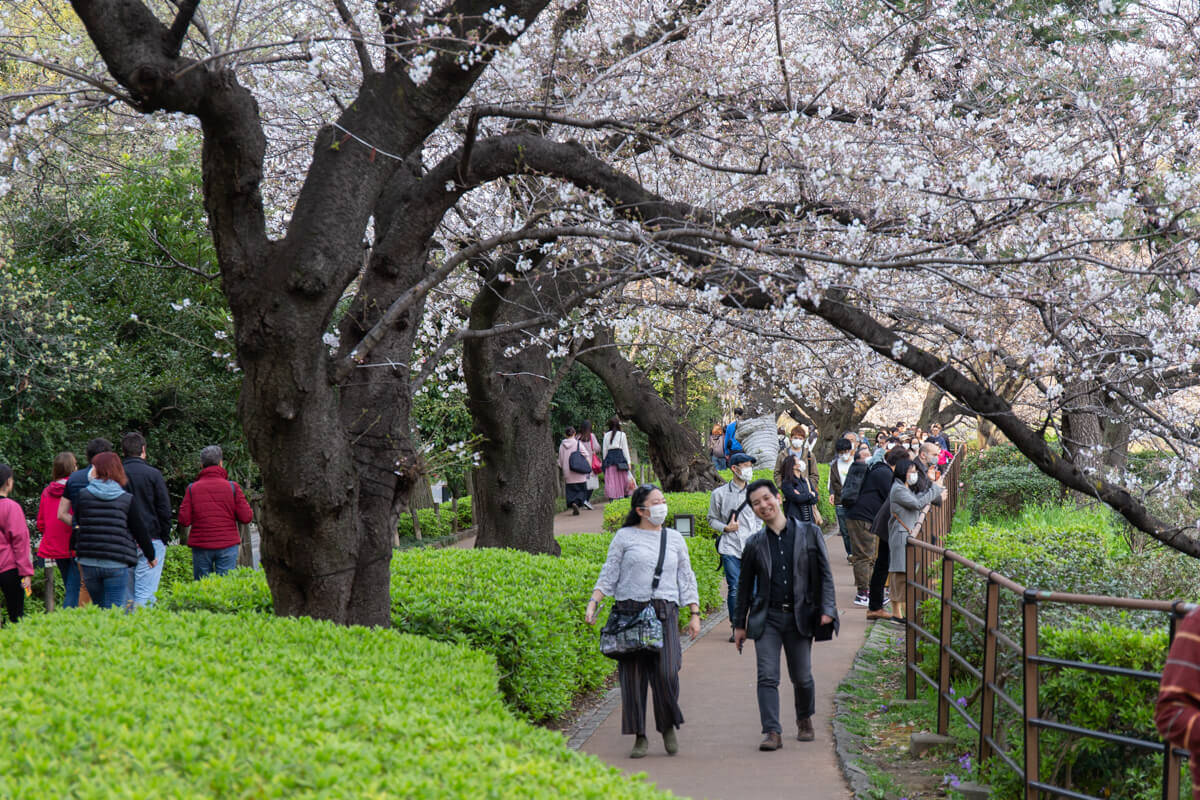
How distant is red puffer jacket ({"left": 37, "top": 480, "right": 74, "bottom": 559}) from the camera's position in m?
9.63

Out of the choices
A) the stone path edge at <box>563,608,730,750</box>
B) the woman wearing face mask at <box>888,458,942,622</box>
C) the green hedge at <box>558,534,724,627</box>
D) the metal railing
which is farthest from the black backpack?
the stone path edge at <box>563,608,730,750</box>

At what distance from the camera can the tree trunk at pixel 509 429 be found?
10320 mm

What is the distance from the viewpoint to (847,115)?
9.62 meters

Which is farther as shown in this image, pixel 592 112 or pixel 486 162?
pixel 592 112

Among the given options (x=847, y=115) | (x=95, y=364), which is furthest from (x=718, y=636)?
(x=95, y=364)

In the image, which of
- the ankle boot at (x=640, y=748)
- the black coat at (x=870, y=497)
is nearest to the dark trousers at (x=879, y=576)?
the black coat at (x=870, y=497)

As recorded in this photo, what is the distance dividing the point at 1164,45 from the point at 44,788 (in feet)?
40.5

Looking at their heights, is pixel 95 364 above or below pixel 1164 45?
below

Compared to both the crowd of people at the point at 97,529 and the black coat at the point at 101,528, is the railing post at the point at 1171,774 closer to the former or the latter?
the crowd of people at the point at 97,529

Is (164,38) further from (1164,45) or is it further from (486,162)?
(1164,45)

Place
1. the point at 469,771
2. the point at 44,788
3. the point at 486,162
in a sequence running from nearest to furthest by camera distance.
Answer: the point at 44,788, the point at 469,771, the point at 486,162

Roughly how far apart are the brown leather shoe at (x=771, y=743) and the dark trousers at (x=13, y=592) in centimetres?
634

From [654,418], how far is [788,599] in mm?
10225

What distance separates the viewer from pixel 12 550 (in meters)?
9.16
